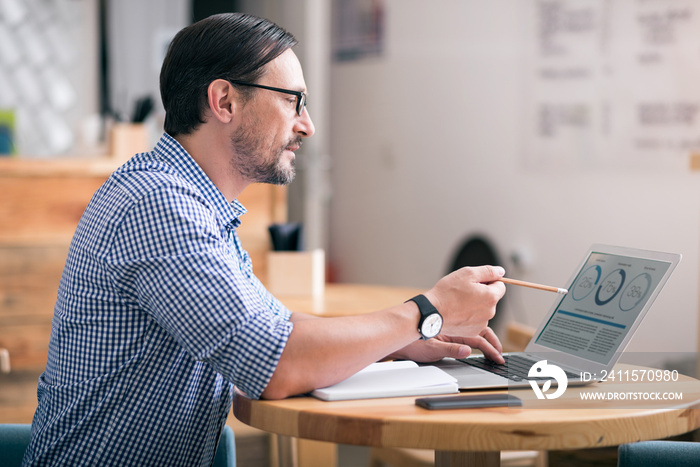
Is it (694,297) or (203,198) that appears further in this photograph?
(694,297)

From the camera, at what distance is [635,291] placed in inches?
47.2

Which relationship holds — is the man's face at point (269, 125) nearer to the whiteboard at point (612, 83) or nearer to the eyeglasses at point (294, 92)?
the eyeglasses at point (294, 92)

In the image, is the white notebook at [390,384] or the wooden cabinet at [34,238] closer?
the white notebook at [390,384]

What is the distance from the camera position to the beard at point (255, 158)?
1.29 metres

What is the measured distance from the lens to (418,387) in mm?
1102

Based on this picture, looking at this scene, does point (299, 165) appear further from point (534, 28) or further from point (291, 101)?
point (291, 101)

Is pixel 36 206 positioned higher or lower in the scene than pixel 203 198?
lower

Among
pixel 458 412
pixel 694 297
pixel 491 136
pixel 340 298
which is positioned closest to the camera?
pixel 458 412

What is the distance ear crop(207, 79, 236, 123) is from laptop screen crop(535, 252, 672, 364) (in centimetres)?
65

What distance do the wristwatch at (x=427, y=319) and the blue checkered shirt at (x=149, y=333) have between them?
20cm

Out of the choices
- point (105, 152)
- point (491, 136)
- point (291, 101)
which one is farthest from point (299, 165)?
point (291, 101)

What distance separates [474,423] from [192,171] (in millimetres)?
612

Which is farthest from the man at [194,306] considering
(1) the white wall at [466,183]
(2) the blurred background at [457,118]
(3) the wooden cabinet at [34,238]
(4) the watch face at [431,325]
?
(1) the white wall at [466,183]

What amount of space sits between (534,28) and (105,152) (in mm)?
2082
